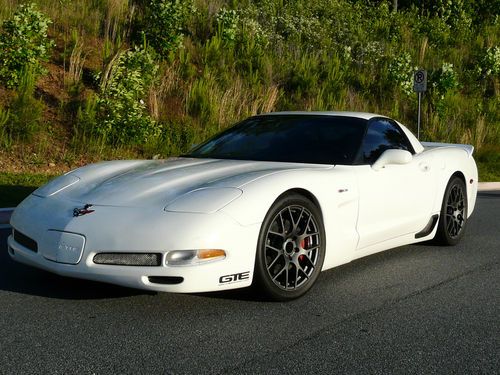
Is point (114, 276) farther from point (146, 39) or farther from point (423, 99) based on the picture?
→ point (423, 99)

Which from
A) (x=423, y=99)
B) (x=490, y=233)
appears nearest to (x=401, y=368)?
(x=490, y=233)

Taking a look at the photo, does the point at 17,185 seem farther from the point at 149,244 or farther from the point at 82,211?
the point at 149,244

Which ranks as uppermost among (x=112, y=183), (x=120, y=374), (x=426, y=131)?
(x=112, y=183)

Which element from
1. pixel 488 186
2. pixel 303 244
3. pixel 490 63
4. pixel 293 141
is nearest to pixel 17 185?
pixel 293 141

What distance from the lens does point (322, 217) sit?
495 centimetres

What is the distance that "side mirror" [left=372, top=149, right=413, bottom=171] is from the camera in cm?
559

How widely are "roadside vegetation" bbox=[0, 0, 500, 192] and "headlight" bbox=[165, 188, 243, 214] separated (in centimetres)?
752

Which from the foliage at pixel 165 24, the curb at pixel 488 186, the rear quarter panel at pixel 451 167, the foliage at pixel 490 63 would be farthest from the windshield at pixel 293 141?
the foliage at pixel 490 63

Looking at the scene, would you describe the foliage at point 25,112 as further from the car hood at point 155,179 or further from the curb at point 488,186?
the curb at point 488,186

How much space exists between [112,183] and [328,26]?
59.2 feet

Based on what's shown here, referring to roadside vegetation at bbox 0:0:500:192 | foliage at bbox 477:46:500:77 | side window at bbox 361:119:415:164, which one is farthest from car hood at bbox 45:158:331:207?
foliage at bbox 477:46:500:77

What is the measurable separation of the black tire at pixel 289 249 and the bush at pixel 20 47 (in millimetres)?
9226

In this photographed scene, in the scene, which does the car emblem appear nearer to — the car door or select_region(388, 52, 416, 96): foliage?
the car door

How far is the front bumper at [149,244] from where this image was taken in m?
4.18
